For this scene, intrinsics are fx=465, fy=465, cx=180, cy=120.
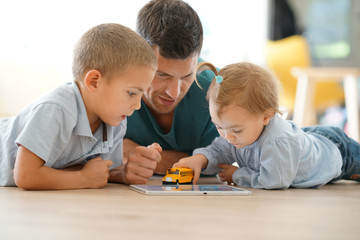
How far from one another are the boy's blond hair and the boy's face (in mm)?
20

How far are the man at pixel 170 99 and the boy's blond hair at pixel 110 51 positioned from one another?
8.1 inches

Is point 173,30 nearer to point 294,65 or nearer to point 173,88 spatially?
point 173,88

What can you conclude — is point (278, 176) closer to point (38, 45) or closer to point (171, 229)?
point (171, 229)

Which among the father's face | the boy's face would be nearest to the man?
the father's face

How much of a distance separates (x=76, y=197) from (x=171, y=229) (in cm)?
43

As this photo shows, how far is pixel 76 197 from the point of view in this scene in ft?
3.88

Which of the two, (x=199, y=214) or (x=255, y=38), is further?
(x=255, y=38)

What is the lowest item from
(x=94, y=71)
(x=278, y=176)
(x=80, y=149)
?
(x=278, y=176)

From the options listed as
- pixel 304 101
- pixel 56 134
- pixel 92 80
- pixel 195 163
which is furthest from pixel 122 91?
pixel 304 101

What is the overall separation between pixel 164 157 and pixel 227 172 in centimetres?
35

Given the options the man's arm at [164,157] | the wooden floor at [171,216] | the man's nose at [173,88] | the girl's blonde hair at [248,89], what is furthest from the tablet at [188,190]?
the man's arm at [164,157]

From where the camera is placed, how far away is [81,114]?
135cm

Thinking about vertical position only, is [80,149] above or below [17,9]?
below

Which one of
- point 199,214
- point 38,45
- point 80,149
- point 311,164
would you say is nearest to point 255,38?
point 38,45
